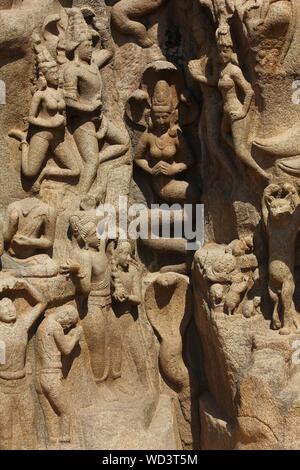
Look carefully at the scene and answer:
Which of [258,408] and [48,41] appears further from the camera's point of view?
[48,41]

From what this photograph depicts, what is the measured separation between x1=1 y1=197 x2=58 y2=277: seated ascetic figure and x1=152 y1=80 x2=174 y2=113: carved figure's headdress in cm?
121

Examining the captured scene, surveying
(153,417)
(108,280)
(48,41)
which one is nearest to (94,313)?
(108,280)

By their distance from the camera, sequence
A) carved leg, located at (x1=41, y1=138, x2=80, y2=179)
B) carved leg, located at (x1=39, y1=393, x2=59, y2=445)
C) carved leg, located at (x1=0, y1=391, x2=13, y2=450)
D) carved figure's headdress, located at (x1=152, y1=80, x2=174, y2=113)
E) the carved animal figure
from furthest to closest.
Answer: carved figure's headdress, located at (x1=152, y1=80, x2=174, y2=113) → carved leg, located at (x1=41, y1=138, x2=80, y2=179) → carved leg, located at (x1=39, y1=393, x2=59, y2=445) → carved leg, located at (x1=0, y1=391, x2=13, y2=450) → the carved animal figure

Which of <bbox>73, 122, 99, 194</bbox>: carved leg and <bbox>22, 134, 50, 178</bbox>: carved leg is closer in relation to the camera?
<bbox>22, 134, 50, 178</bbox>: carved leg

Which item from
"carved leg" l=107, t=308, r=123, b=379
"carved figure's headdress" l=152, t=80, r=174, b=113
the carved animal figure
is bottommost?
"carved leg" l=107, t=308, r=123, b=379

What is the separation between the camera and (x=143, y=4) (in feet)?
29.8

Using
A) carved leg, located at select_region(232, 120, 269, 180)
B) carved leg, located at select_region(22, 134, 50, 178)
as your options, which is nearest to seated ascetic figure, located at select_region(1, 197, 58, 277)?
carved leg, located at select_region(22, 134, 50, 178)

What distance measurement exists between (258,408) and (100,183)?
222 cm

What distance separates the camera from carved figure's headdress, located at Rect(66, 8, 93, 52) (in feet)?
29.2

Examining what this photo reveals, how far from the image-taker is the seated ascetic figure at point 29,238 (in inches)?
342

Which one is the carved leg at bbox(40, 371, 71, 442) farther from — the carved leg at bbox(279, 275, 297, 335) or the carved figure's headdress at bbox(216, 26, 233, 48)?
the carved figure's headdress at bbox(216, 26, 233, 48)

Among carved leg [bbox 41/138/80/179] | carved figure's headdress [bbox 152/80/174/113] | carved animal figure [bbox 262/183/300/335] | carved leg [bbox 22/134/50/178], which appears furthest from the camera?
carved figure's headdress [bbox 152/80/174/113]

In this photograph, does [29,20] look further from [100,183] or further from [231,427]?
[231,427]

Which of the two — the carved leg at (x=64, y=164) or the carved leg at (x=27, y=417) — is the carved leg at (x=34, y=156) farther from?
the carved leg at (x=27, y=417)
